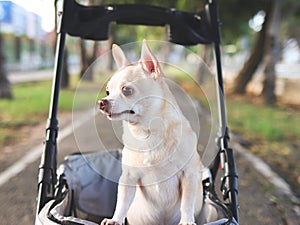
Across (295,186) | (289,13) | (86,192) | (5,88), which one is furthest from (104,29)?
(289,13)

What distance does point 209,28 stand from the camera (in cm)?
210

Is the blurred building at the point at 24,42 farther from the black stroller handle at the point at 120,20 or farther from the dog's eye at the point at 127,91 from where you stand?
the dog's eye at the point at 127,91

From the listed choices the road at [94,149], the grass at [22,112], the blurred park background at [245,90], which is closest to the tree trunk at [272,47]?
the blurred park background at [245,90]

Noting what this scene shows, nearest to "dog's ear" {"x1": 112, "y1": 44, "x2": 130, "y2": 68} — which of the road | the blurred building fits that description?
the road

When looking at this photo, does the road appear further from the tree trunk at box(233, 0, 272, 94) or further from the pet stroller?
the tree trunk at box(233, 0, 272, 94)

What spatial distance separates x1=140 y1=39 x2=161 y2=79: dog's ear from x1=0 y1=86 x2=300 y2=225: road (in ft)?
1.39

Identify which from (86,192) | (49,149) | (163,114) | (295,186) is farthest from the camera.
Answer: (295,186)

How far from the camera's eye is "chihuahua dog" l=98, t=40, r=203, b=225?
54.7 inches

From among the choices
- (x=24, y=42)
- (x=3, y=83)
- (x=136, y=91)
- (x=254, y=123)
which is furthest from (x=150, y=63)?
(x=24, y=42)

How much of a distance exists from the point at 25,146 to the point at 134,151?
147 inches

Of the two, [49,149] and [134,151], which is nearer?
[134,151]

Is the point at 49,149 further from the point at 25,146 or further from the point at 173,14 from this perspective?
the point at 25,146

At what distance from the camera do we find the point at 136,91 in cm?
137

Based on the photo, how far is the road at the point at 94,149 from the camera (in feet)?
6.15
